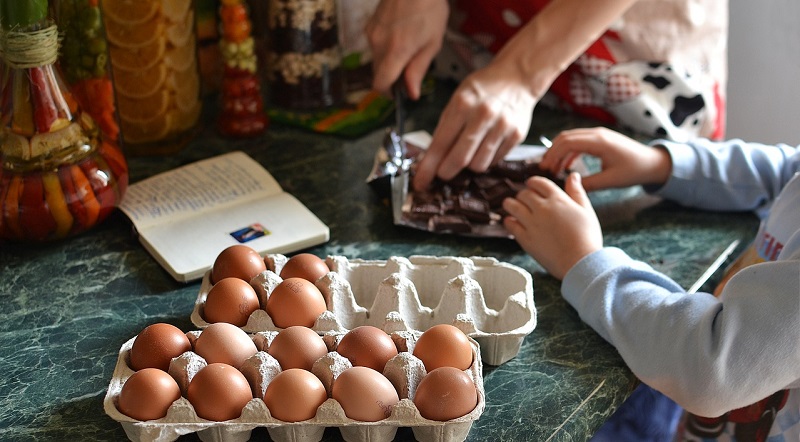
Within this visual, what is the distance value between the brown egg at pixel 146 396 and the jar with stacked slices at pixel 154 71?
0.71 m

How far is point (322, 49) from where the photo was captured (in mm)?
1665

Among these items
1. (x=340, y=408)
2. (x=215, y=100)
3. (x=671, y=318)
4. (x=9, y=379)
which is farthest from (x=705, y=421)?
(x=215, y=100)

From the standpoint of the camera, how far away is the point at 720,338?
96cm

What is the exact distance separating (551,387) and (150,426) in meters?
0.45

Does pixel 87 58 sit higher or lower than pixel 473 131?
higher

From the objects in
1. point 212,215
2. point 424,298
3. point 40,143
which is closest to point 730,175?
point 424,298

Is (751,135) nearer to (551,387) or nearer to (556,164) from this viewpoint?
(556,164)

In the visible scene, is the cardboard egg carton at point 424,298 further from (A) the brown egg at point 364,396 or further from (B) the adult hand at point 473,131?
(B) the adult hand at point 473,131

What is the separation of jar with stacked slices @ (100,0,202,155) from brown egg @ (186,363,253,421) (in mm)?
729

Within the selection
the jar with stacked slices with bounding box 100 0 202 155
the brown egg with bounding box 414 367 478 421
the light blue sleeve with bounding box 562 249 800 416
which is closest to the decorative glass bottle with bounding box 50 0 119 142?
the jar with stacked slices with bounding box 100 0 202 155

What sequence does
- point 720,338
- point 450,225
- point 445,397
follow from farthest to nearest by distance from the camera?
point 450,225 → point 720,338 → point 445,397

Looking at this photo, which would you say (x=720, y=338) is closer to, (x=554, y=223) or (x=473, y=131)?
(x=554, y=223)

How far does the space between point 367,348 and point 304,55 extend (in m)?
0.88

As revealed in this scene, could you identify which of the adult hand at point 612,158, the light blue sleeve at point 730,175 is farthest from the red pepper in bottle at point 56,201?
the light blue sleeve at point 730,175
